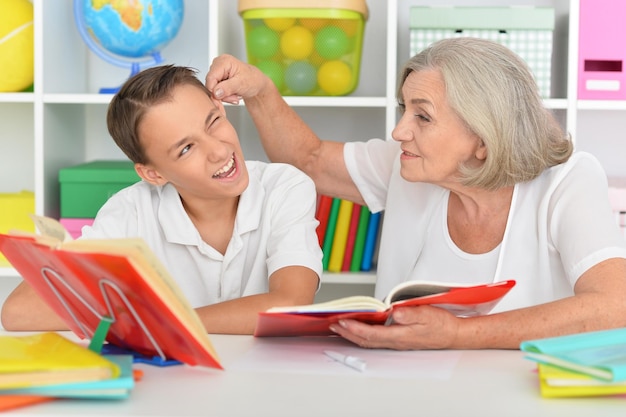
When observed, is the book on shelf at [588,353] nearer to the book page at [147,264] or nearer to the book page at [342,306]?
the book page at [342,306]

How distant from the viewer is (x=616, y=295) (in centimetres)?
143

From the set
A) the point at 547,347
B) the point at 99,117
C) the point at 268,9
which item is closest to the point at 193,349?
the point at 547,347

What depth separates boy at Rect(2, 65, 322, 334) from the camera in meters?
1.58

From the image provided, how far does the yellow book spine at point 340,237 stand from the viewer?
7.75 ft

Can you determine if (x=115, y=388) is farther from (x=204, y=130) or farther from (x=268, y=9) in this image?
(x=268, y=9)

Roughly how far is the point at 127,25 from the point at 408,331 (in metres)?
1.44

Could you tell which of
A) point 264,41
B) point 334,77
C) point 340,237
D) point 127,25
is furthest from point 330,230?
point 127,25

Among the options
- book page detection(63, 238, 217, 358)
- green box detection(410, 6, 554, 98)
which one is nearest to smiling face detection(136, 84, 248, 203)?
book page detection(63, 238, 217, 358)

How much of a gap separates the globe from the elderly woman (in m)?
0.62

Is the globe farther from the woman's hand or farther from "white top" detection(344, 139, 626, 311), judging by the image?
the woman's hand

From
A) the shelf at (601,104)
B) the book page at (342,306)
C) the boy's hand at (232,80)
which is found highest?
the boy's hand at (232,80)

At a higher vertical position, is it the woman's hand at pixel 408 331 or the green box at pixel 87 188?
the green box at pixel 87 188

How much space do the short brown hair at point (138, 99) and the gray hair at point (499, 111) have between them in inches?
18.6

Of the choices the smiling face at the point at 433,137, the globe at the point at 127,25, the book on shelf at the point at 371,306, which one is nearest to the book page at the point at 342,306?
the book on shelf at the point at 371,306
